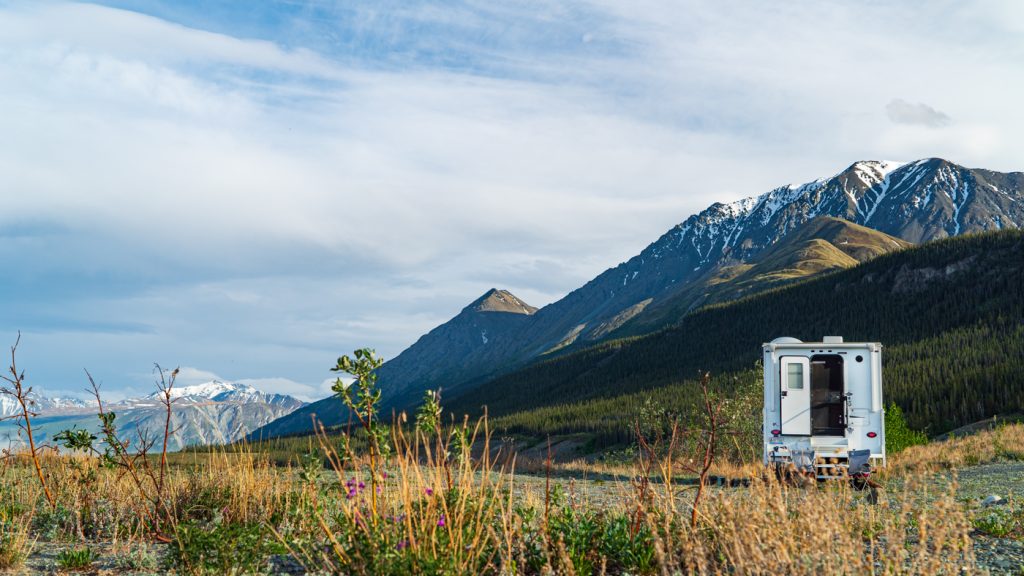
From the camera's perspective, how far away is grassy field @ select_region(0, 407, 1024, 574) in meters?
4.55

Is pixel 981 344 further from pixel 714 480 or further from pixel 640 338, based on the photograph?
pixel 640 338

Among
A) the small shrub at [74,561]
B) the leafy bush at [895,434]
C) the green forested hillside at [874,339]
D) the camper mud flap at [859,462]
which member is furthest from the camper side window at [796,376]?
the green forested hillside at [874,339]

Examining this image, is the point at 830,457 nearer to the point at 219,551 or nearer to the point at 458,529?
the point at 458,529

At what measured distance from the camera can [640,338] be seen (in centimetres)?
12962

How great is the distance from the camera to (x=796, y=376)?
15.5 meters

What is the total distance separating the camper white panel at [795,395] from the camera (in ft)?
50.0

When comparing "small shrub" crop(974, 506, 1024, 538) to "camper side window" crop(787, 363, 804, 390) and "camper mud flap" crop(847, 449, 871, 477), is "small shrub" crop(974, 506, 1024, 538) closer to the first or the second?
"camper mud flap" crop(847, 449, 871, 477)

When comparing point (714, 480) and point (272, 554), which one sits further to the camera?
point (714, 480)

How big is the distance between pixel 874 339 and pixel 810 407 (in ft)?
242

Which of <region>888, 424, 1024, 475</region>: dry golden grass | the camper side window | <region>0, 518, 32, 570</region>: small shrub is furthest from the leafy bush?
<region>0, 518, 32, 570</region>: small shrub

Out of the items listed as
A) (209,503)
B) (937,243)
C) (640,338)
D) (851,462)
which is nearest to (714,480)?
(851,462)

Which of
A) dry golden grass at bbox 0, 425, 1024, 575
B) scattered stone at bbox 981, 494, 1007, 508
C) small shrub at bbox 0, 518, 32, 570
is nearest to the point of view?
dry golden grass at bbox 0, 425, 1024, 575

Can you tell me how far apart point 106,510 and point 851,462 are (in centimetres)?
1238

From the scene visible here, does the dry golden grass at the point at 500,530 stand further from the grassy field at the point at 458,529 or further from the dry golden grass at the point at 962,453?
the dry golden grass at the point at 962,453
